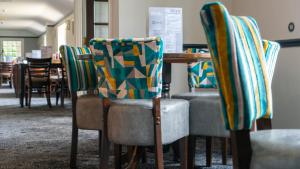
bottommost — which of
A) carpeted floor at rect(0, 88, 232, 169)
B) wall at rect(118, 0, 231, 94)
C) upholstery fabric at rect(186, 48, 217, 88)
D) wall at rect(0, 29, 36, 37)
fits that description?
carpeted floor at rect(0, 88, 232, 169)

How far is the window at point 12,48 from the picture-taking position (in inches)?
965

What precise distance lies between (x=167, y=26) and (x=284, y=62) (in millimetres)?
1409

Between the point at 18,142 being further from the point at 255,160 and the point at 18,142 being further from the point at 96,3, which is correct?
the point at 96,3

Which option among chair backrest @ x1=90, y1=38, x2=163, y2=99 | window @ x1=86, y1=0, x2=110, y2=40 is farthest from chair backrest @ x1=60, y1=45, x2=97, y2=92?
window @ x1=86, y1=0, x2=110, y2=40

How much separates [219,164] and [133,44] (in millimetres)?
1352

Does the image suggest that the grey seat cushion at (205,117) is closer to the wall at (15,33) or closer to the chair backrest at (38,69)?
the chair backrest at (38,69)

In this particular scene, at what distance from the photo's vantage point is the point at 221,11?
3.48 ft

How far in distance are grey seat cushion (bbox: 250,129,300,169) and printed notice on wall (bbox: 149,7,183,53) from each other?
1692mm

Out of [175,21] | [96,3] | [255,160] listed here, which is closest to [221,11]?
[255,160]

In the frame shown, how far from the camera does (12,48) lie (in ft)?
81.4

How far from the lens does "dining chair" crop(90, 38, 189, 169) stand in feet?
6.78

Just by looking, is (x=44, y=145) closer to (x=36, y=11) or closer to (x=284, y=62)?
(x=284, y=62)


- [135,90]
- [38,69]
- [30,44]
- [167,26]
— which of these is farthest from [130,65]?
[30,44]

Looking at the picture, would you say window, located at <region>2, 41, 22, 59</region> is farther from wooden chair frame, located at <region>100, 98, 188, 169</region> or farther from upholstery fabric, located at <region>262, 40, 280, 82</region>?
upholstery fabric, located at <region>262, 40, 280, 82</region>
